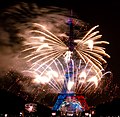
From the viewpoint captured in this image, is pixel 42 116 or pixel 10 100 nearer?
pixel 10 100

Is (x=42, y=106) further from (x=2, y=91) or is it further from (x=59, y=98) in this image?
(x=2, y=91)

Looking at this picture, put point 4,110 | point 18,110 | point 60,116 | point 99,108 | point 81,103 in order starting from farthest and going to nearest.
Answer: point 81,103 → point 60,116 → point 99,108 → point 18,110 → point 4,110

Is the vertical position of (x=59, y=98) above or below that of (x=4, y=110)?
above

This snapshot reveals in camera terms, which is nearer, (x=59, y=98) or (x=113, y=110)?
(x=113, y=110)

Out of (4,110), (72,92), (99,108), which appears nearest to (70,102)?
(72,92)

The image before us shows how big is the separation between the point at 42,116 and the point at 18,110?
16.7 metres

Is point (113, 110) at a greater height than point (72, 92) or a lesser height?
lesser

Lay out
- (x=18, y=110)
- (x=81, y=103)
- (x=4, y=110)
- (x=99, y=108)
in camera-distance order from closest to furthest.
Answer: (x=4, y=110) → (x=18, y=110) → (x=99, y=108) → (x=81, y=103)

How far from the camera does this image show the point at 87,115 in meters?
84.1

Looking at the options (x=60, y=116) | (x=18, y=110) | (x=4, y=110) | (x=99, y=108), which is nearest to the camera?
(x=4, y=110)

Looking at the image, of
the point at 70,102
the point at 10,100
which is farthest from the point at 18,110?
the point at 70,102

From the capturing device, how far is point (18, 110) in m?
74.9

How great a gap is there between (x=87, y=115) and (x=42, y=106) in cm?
1760

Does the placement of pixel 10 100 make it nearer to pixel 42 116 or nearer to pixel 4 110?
pixel 4 110
